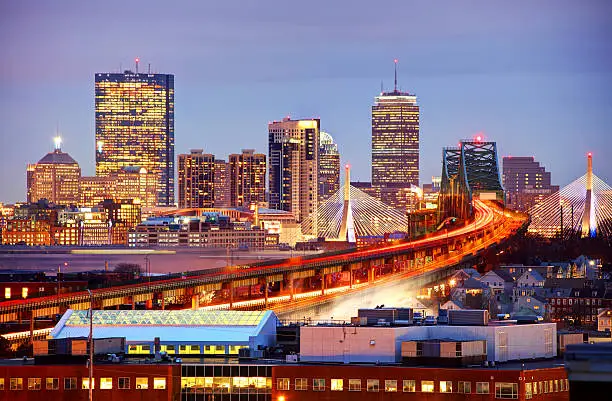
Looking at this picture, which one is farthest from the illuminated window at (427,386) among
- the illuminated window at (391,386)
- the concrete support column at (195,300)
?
the concrete support column at (195,300)

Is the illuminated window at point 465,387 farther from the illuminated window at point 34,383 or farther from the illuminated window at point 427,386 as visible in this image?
the illuminated window at point 34,383

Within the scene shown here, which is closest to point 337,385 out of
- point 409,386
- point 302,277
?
point 409,386

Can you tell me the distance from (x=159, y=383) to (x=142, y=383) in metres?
0.46

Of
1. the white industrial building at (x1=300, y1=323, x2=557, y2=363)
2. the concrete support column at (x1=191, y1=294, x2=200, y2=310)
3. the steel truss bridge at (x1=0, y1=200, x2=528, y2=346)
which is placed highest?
the white industrial building at (x1=300, y1=323, x2=557, y2=363)

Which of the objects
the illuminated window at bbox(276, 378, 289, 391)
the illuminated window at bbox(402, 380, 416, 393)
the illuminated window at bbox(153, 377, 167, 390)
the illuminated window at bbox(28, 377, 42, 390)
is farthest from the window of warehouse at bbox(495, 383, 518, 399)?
the illuminated window at bbox(28, 377, 42, 390)

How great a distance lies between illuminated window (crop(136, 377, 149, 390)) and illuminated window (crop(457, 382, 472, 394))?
8407mm

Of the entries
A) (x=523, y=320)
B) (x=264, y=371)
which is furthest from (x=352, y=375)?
(x=523, y=320)

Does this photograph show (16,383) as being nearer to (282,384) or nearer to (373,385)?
(282,384)

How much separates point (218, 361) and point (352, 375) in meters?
5.25

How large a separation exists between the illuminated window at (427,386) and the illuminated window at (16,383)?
10.9m

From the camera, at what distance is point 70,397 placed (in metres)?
50.4

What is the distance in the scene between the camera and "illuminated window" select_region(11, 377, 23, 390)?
5044cm

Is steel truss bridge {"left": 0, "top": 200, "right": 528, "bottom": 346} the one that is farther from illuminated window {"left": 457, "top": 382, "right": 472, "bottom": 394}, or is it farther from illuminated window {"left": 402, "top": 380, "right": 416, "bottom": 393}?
illuminated window {"left": 457, "top": 382, "right": 472, "bottom": 394}

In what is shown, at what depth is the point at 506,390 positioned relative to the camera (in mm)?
48062
